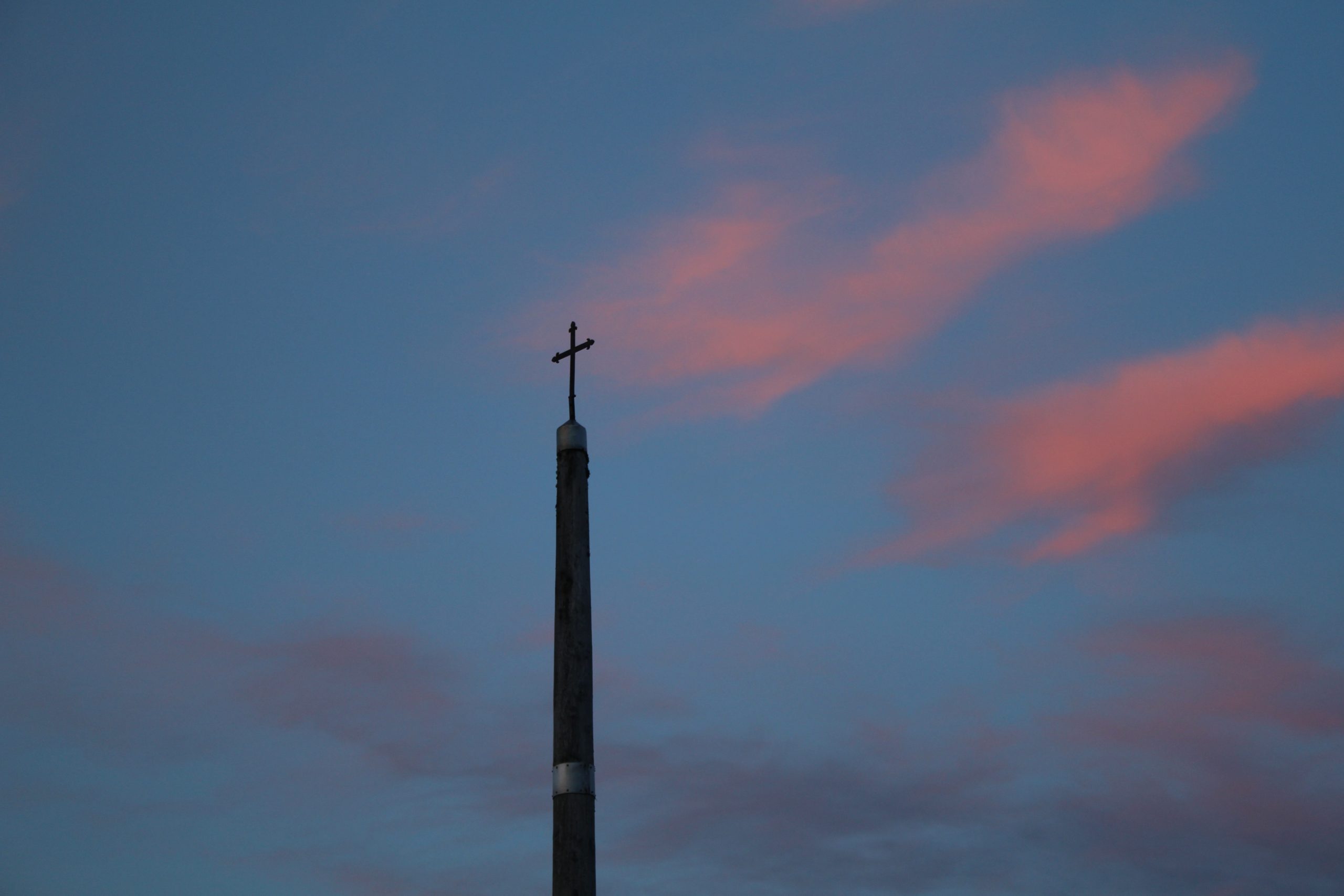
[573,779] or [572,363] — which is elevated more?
[572,363]

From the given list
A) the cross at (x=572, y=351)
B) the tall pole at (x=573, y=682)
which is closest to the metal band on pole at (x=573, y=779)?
the tall pole at (x=573, y=682)

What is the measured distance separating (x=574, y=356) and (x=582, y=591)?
272 cm

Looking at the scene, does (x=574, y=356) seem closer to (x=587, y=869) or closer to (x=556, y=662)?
(x=556, y=662)

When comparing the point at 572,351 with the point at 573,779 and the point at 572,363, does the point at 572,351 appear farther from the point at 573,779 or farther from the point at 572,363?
the point at 573,779

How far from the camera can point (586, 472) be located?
15.5 meters

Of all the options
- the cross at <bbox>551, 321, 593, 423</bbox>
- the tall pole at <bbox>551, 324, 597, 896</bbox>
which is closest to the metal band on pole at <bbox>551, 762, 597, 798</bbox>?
the tall pole at <bbox>551, 324, 597, 896</bbox>

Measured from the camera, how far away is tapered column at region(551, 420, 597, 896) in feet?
46.6

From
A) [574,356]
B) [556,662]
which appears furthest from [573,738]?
[574,356]

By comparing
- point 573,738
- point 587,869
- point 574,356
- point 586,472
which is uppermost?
point 574,356

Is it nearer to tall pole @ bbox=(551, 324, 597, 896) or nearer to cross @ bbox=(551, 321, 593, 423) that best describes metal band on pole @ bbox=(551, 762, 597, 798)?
tall pole @ bbox=(551, 324, 597, 896)

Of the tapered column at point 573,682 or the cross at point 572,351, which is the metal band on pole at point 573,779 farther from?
the cross at point 572,351

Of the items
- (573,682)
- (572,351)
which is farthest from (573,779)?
(572,351)

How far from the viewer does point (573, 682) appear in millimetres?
14609

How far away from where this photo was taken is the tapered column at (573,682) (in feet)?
46.6
